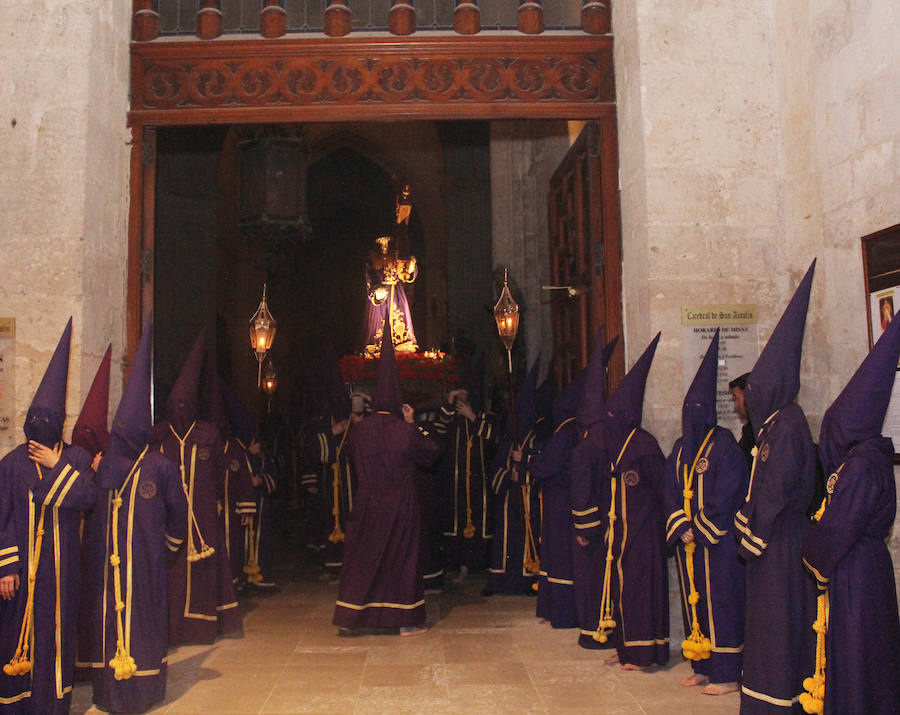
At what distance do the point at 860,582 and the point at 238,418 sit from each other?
18.9ft

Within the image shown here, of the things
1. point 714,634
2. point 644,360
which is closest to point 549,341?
point 644,360

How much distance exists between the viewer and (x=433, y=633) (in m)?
6.54

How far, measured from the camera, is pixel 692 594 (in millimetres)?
4949

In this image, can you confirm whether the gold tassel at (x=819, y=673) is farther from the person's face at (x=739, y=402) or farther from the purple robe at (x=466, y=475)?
the purple robe at (x=466, y=475)

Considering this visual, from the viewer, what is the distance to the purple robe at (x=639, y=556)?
5.33m

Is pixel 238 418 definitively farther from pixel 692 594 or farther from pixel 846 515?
pixel 846 515

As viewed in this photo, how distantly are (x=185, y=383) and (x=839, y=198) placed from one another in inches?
182

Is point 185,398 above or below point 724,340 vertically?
below

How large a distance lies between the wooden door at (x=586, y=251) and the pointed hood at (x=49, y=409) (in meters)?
3.61

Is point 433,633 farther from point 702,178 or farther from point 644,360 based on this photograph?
point 702,178

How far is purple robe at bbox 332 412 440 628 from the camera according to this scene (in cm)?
645

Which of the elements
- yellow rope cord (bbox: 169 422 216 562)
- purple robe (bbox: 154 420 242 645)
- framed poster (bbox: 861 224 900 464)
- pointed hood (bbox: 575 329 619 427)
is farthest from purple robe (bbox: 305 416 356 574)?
framed poster (bbox: 861 224 900 464)

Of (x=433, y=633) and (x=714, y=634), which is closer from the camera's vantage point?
(x=714, y=634)

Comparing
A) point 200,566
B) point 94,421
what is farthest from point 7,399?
point 200,566
